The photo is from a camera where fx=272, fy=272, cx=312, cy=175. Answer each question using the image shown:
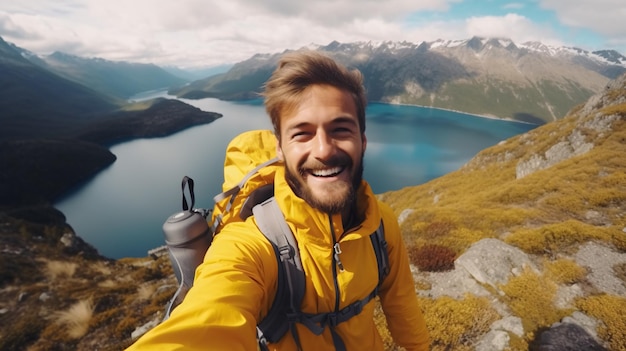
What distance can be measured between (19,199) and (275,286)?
334 feet

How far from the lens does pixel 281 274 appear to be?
2.80 meters

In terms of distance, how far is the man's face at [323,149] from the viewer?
2.81 m

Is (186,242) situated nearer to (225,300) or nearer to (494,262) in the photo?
(225,300)

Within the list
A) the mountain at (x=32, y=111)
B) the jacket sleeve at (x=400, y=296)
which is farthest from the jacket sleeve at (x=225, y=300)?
the mountain at (x=32, y=111)

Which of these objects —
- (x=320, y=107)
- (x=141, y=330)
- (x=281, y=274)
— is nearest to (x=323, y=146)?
(x=320, y=107)

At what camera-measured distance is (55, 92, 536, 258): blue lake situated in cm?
5397

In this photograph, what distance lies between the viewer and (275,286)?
2.83m

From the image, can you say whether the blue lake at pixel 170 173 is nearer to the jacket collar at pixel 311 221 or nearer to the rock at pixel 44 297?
the rock at pixel 44 297

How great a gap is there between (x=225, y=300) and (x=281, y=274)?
0.77m

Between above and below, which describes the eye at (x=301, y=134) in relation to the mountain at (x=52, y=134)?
above

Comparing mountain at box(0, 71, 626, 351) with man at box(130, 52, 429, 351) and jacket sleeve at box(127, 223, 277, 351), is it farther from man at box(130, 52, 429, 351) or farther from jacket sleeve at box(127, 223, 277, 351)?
jacket sleeve at box(127, 223, 277, 351)

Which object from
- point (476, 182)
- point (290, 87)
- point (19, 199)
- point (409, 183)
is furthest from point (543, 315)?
point (19, 199)

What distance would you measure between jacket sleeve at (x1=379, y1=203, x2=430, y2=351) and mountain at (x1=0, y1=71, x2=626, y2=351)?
8.94ft

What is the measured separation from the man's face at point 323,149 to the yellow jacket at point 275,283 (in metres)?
0.17
